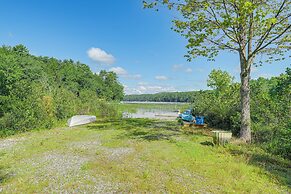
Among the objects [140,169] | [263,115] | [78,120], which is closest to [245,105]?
[263,115]

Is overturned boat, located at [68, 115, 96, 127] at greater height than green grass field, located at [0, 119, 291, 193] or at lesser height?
greater

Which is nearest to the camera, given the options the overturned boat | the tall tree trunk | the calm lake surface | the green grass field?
the green grass field

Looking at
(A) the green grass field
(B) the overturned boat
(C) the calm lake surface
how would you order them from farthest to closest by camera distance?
(C) the calm lake surface < (B) the overturned boat < (A) the green grass field

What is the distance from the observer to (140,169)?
17.4ft

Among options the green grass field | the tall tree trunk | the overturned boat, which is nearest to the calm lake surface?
the overturned boat

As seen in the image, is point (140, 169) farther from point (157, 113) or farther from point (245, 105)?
point (157, 113)

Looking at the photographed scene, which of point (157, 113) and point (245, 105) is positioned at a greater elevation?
point (245, 105)

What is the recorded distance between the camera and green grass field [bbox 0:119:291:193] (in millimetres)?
4223

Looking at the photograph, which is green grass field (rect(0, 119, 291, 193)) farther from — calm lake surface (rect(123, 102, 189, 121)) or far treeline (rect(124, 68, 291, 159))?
calm lake surface (rect(123, 102, 189, 121))

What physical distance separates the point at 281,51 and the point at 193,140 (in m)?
6.09

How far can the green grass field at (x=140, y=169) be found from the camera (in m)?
4.22

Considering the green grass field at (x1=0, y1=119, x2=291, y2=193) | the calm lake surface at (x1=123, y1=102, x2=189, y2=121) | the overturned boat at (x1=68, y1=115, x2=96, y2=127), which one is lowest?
the calm lake surface at (x1=123, y1=102, x2=189, y2=121)

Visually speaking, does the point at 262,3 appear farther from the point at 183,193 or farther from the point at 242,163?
the point at 183,193

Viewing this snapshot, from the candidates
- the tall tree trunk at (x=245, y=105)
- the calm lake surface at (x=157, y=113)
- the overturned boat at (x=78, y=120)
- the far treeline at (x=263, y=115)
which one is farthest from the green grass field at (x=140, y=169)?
the calm lake surface at (x=157, y=113)
